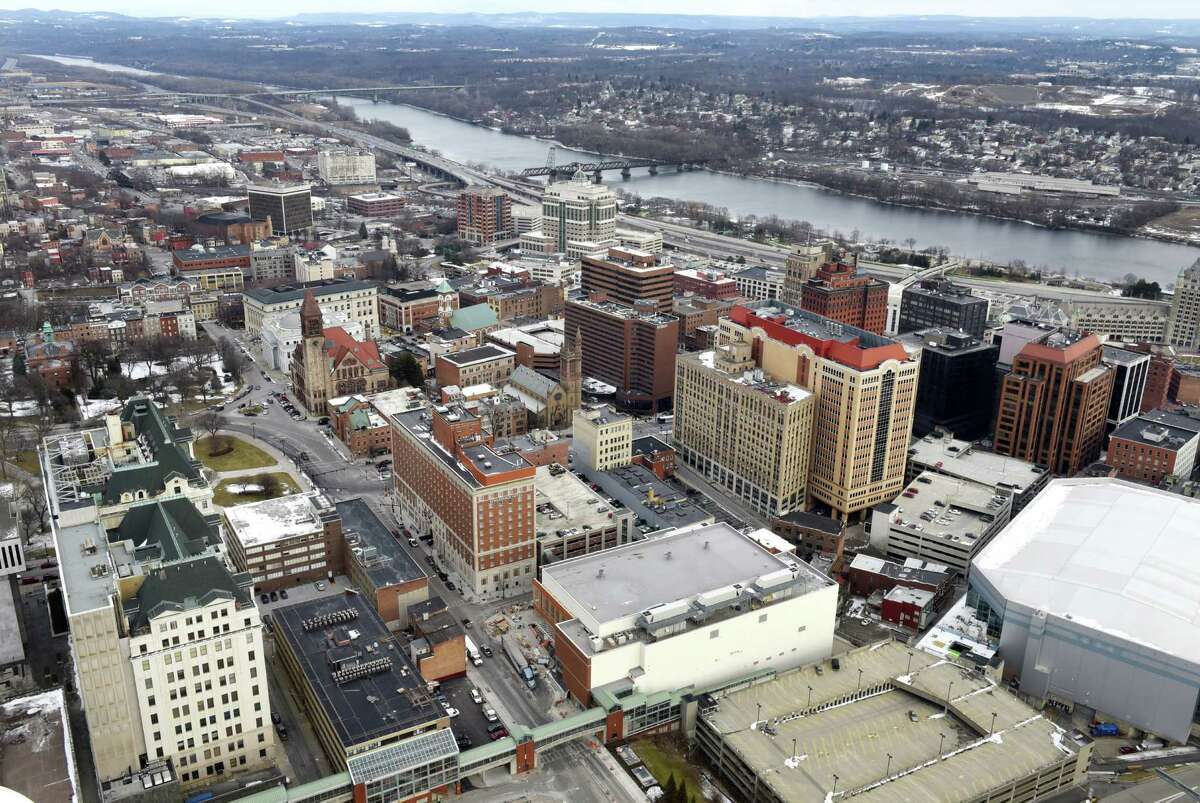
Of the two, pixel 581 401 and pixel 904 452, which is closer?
pixel 904 452

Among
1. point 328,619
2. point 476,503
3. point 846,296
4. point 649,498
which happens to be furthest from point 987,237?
point 328,619

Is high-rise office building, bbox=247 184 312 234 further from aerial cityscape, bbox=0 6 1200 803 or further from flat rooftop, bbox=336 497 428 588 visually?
flat rooftop, bbox=336 497 428 588

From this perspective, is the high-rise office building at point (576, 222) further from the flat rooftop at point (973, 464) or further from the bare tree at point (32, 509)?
the bare tree at point (32, 509)

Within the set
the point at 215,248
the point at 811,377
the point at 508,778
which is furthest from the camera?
the point at 215,248

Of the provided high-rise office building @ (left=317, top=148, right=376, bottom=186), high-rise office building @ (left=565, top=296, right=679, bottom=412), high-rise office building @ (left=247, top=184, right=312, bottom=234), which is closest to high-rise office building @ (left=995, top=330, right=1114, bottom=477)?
high-rise office building @ (left=565, top=296, right=679, bottom=412)

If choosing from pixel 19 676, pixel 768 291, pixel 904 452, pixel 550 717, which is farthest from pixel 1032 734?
pixel 768 291

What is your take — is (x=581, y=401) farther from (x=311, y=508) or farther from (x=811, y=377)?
(x=311, y=508)
